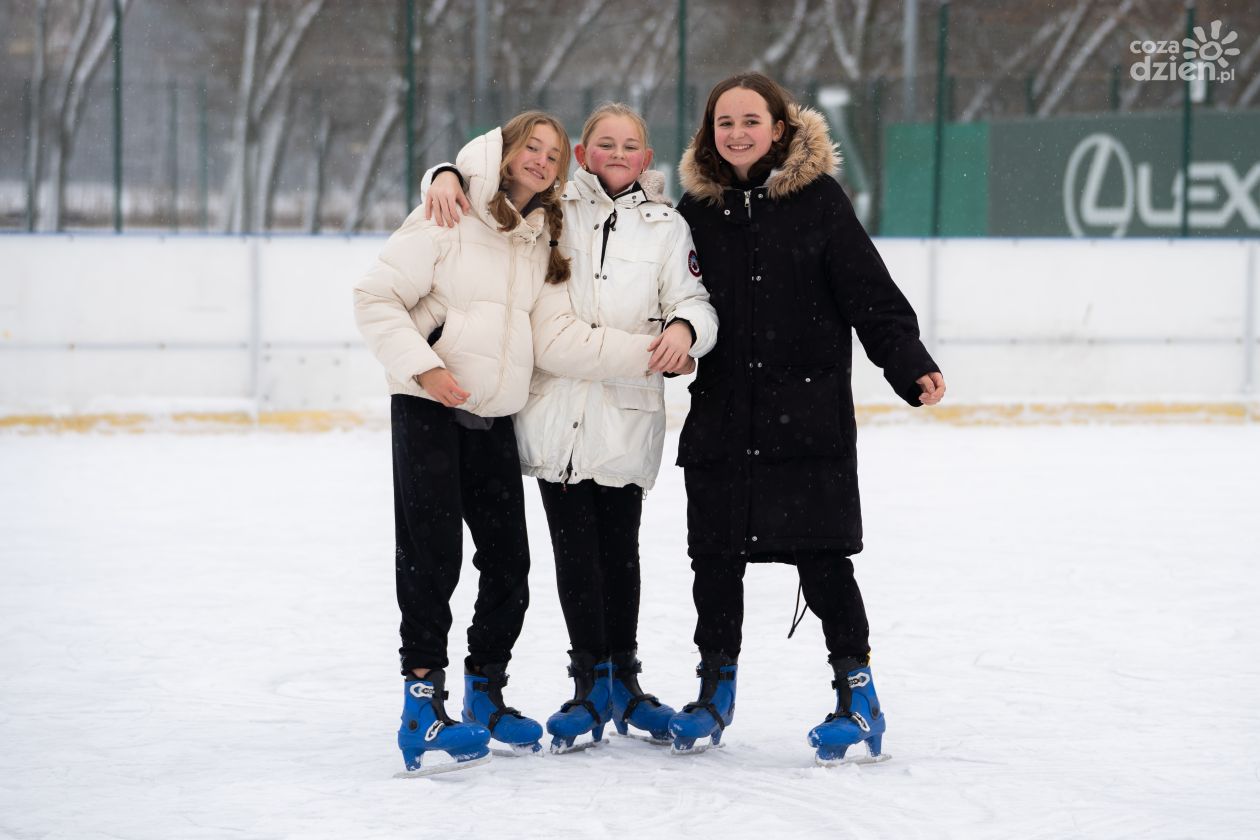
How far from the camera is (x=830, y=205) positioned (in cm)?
311

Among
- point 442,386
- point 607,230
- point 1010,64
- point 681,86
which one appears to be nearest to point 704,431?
point 607,230

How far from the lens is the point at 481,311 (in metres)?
3.01

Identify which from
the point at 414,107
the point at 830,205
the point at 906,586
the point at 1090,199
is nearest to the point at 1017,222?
the point at 1090,199

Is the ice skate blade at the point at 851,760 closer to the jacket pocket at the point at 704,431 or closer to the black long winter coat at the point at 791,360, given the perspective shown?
the black long winter coat at the point at 791,360

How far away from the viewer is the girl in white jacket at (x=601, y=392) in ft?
10.2

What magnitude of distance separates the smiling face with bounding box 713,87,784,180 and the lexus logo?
750 centimetres

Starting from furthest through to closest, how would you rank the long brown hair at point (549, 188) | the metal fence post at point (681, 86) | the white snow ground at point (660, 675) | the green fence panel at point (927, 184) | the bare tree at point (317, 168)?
the green fence panel at point (927, 184) < the metal fence post at point (681, 86) < the bare tree at point (317, 168) < the long brown hair at point (549, 188) < the white snow ground at point (660, 675)

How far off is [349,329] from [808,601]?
601 cm

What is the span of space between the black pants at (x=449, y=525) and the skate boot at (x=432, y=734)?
5 centimetres

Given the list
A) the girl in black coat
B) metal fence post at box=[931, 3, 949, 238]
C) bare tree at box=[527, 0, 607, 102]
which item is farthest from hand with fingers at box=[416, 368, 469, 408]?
metal fence post at box=[931, 3, 949, 238]

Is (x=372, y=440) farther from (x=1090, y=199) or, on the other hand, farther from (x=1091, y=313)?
(x=1090, y=199)

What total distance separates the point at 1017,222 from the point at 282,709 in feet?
24.9

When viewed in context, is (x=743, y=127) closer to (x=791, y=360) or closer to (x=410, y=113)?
(x=791, y=360)

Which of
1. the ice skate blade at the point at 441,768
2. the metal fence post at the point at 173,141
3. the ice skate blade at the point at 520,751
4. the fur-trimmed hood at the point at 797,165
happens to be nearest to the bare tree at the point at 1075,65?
the metal fence post at the point at 173,141
